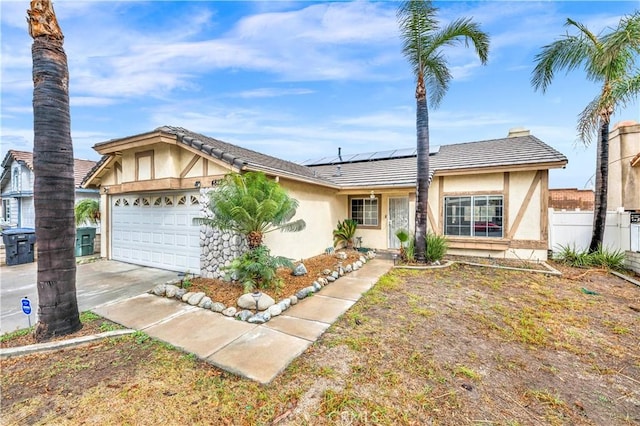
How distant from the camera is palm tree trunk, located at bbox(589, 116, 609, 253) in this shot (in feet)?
26.9

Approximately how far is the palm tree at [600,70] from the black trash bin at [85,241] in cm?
1831

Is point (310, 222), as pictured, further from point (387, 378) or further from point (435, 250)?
point (387, 378)

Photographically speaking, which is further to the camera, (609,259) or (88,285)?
(609,259)

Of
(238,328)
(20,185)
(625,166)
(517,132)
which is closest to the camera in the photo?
(238,328)

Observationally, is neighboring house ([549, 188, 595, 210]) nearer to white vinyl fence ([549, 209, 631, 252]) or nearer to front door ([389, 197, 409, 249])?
white vinyl fence ([549, 209, 631, 252])

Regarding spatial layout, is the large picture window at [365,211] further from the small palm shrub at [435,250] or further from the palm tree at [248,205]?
the palm tree at [248,205]

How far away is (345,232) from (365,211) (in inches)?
57.2

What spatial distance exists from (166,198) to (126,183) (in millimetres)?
1476

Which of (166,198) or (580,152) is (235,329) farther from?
(580,152)

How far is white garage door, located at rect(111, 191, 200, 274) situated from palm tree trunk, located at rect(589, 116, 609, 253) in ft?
41.1

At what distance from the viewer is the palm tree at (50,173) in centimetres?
377

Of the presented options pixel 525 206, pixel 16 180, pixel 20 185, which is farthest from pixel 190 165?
pixel 16 180

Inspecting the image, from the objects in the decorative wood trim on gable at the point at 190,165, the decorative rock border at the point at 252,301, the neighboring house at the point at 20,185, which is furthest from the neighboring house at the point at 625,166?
the neighboring house at the point at 20,185

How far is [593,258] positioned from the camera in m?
8.01
